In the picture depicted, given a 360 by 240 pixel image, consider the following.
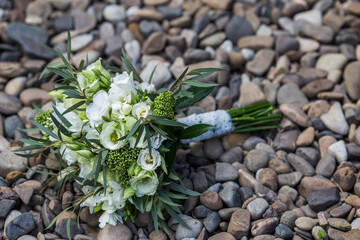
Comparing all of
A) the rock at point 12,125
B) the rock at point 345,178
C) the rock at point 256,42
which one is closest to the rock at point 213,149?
the rock at point 345,178

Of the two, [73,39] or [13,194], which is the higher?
[73,39]

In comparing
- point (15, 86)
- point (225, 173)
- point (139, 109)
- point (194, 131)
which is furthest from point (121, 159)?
point (15, 86)

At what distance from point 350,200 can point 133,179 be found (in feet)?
3.67

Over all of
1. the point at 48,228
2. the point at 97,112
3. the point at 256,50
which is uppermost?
the point at 97,112

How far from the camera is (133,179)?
196cm

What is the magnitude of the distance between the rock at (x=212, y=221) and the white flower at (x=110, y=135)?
60 cm

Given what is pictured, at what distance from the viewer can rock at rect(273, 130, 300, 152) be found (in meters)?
2.57

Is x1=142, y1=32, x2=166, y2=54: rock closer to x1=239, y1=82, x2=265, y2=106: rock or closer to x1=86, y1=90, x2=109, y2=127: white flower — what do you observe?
x1=239, y1=82, x2=265, y2=106: rock

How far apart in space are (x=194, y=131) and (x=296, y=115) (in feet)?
2.50

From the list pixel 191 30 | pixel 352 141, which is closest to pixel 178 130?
pixel 352 141

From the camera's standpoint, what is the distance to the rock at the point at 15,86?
287 cm

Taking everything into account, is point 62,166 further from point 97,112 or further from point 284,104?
point 284,104

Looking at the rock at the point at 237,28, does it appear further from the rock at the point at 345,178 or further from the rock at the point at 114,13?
the rock at the point at 345,178

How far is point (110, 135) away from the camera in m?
1.93
